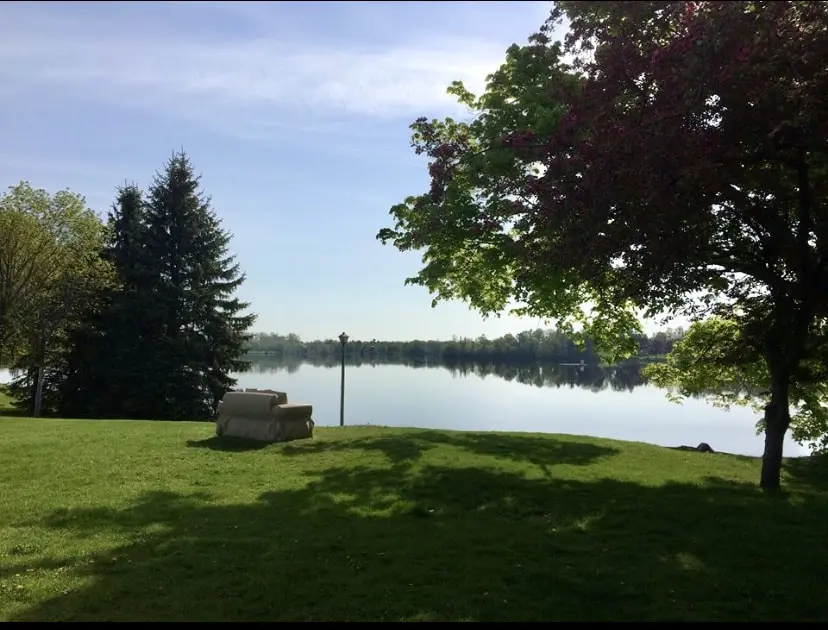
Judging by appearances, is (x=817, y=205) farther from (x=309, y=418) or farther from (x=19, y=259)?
(x=19, y=259)

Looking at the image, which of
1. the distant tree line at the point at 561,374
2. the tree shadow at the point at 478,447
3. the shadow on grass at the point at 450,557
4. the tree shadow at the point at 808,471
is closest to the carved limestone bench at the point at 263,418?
the tree shadow at the point at 478,447

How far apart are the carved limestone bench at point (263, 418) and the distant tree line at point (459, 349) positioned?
2285cm

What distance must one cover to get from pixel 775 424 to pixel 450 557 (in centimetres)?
653

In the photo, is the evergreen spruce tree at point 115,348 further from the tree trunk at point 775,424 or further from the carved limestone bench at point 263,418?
the tree trunk at point 775,424

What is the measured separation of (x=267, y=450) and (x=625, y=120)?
975cm

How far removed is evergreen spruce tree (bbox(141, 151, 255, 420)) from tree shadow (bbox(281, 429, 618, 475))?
2004 centimetres

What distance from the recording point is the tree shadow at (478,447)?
1257 cm

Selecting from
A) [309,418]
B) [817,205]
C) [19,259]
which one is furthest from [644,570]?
[19,259]

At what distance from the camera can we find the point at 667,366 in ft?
53.6

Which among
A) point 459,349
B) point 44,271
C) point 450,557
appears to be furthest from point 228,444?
point 459,349

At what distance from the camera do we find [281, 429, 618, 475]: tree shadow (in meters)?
12.6

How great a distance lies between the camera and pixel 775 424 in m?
10.1

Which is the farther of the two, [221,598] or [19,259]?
[19,259]

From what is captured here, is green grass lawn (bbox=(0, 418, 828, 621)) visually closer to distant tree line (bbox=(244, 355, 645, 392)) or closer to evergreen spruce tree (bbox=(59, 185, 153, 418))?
evergreen spruce tree (bbox=(59, 185, 153, 418))
